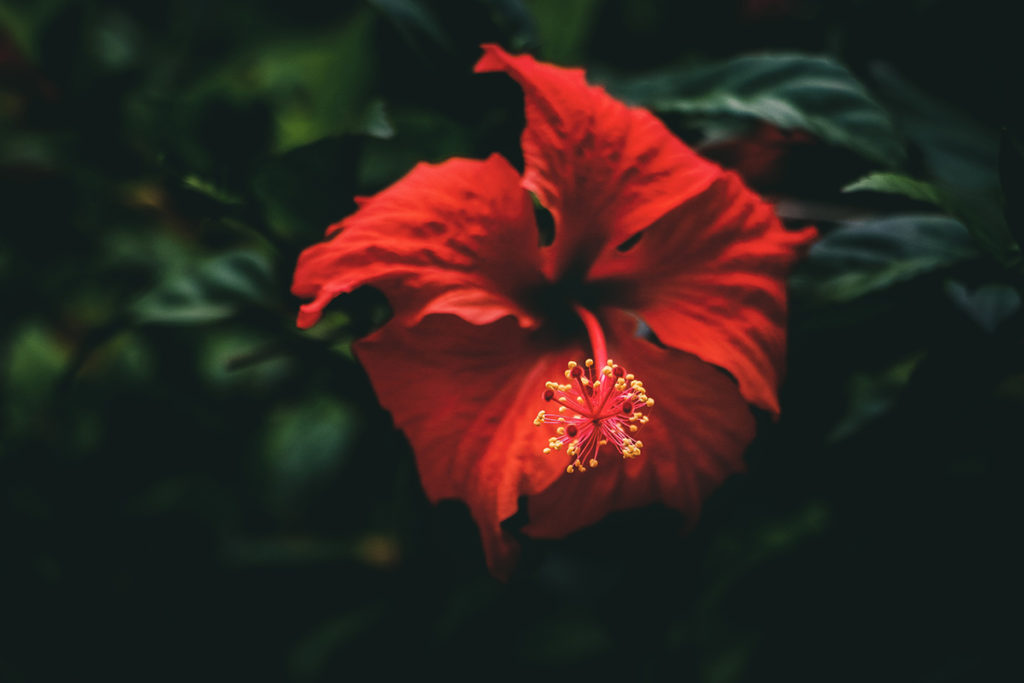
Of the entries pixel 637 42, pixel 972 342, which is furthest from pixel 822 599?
pixel 637 42

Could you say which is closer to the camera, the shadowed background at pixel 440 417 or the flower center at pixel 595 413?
the flower center at pixel 595 413

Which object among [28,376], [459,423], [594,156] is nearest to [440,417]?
[459,423]

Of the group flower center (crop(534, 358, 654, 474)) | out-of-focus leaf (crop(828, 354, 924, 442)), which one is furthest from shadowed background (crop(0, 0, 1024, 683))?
flower center (crop(534, 358, 654, 474))

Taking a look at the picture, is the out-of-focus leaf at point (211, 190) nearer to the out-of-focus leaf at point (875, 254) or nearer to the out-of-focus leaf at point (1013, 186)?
the out-of-focus leaf at point (875, 254)

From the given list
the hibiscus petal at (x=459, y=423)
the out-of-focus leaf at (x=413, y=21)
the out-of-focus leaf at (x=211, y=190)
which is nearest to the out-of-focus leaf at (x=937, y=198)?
the hibiscus petal at (x=459, y=423)

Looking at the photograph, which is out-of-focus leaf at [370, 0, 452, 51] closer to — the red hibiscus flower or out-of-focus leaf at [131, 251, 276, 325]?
the red hibiscus flower

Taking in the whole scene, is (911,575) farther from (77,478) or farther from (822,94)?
(77,478)

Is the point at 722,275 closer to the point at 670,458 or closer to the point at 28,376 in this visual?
the point at 670,458
